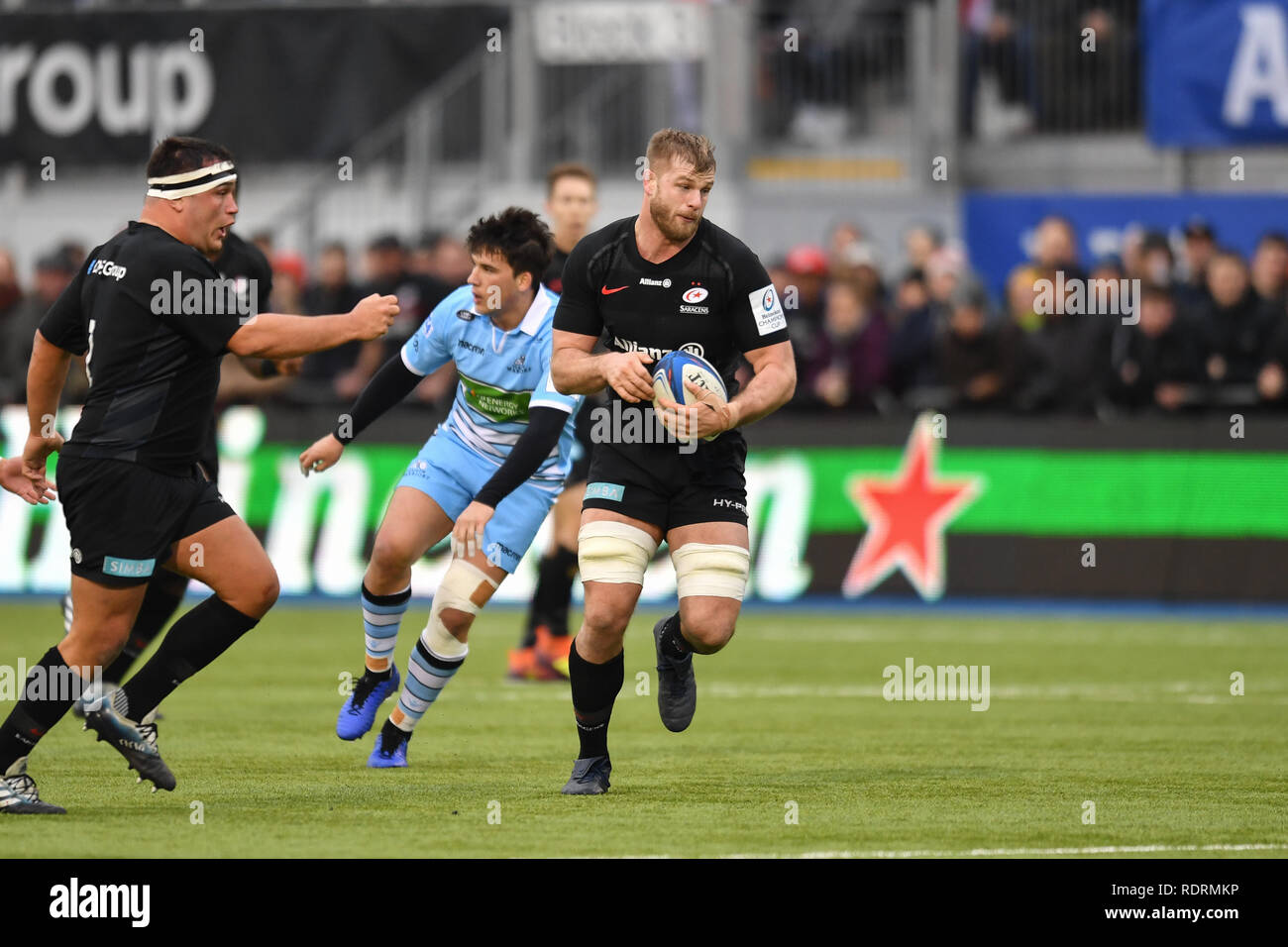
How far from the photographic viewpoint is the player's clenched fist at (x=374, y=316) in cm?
827

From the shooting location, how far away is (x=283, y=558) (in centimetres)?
1883

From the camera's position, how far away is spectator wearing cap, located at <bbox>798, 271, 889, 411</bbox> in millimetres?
19016

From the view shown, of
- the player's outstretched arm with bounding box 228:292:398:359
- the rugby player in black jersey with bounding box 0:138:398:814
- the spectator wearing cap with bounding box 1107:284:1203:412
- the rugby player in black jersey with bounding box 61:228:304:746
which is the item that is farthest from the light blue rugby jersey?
the spectator wearing cap with bounding box 1107:284:1203:412

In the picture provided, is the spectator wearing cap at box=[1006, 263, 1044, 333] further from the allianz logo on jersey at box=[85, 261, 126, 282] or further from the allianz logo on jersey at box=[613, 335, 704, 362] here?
the allianz logo on jersey at box=[85, 261, 126, 282]

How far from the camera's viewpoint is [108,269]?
332 inches

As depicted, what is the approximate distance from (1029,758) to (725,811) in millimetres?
2321

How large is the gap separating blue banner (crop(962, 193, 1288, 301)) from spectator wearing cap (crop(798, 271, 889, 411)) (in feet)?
14.4

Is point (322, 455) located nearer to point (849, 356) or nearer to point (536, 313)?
point (536, 313)

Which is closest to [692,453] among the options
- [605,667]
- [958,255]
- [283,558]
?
[605,667]

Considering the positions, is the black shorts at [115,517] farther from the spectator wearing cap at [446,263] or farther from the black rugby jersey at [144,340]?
the spectator wearing cap at [446,263]

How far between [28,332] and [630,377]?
12.8 metres
